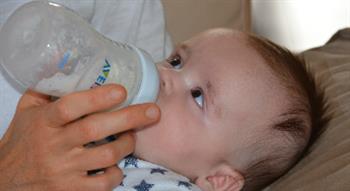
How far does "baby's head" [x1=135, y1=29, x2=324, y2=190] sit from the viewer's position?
3.45ft

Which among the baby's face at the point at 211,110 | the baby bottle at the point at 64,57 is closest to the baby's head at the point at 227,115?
the baby's face at the point at 211,110

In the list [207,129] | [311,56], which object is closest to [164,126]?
[207,129]

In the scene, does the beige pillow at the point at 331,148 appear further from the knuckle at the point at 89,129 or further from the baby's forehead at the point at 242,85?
the knuckle at the point at 89,129

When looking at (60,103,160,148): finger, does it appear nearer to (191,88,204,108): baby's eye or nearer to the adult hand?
the adult hand

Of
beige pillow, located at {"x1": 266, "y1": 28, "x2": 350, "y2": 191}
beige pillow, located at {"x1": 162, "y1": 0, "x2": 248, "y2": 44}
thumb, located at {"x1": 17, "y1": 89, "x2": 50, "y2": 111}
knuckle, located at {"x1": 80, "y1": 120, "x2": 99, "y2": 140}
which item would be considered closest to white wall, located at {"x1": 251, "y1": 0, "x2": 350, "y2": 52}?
beige pillow, located at {"x1": 162, "y1": 0, "x2": 248, "y2": 44}

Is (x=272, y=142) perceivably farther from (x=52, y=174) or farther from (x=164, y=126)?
(x=52, y=174)

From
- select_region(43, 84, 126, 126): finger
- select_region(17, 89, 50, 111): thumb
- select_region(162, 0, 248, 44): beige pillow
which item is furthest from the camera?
select_region(162, 0, 248, 44): beige pillow

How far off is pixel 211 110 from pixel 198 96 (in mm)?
37

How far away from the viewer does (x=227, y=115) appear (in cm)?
106

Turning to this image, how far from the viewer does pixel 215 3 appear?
1.93m

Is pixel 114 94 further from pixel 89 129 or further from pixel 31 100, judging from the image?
pixel 31 100

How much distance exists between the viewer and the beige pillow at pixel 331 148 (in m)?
1.03

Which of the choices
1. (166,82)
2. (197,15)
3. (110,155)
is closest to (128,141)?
(110,155)

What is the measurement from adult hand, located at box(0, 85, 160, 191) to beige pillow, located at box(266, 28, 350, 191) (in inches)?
13.3
